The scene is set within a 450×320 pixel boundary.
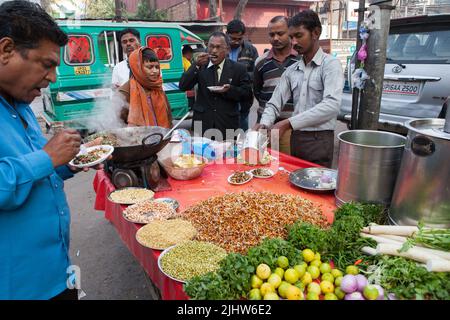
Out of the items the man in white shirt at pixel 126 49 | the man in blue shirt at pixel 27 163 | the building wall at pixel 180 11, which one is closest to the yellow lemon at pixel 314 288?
the man in blue shirt at pixel 27 163

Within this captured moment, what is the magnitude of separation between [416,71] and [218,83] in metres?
3.02

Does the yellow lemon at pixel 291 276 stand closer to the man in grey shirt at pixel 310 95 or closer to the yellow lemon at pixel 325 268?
the yellow lemon at pixel 325 268

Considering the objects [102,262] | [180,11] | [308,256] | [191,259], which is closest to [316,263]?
[308,256]

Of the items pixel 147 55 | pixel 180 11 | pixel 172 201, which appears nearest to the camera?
pixel 172 201

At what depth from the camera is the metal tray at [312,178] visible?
231 centimetres

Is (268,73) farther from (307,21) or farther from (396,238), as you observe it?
(396,238)

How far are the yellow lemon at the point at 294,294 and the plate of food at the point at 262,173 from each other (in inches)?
57.6

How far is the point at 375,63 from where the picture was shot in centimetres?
238

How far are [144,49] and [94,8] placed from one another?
22341 mm

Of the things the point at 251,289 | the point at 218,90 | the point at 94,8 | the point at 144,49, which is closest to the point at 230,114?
the point at 218,90

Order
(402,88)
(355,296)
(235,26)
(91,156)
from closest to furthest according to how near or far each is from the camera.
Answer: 1. (355,296)
2. (91,156)
3. (402,88)
4. (235,26)

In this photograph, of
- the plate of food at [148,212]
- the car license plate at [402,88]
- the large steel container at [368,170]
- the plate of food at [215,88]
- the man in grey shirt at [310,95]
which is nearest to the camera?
the large steel container at [368,170]

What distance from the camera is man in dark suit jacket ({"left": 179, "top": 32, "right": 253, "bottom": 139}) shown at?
13.1 feet

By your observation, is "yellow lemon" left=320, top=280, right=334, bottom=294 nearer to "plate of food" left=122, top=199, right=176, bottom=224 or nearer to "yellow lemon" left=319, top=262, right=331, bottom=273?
"yellow lemon" left=319, top=262, right=331, bottom=273
